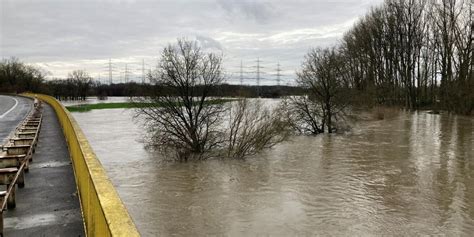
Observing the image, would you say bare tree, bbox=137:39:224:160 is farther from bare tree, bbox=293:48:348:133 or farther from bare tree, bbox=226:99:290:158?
bare tree, bbox=293:48:348:133

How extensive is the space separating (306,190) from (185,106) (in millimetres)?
11991

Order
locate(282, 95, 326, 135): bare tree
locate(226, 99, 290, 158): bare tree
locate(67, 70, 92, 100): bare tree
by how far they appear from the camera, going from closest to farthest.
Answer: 1. locate(226, 99, 290, 158): bare tree
2. locate(282, 95, 326, 135): bare tree
3. locate(67, 70, 92, 100): bare tree

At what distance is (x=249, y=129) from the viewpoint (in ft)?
85.5

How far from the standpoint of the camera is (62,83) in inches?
4737

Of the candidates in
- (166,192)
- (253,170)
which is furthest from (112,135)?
(166,192)

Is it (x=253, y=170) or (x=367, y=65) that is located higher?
(x=367, y=65)

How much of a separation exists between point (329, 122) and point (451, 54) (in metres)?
28.9

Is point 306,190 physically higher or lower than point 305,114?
lower

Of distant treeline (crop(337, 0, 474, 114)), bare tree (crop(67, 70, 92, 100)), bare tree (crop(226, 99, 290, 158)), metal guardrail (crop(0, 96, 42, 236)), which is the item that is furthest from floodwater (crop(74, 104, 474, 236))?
bare tree (crop(67, 70, 92, 100))

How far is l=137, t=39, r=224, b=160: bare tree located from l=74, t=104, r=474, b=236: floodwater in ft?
6.03

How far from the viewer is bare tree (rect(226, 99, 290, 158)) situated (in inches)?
989

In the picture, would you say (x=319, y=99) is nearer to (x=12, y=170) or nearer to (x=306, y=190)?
(x=306, y=190)

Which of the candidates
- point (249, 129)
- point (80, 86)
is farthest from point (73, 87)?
point (249, 129)

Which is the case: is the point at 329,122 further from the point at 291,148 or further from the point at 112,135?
the point at 112,135
